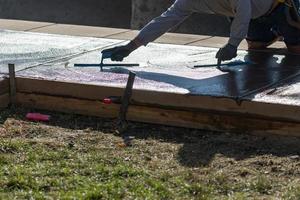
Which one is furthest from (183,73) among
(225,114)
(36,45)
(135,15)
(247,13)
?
(135,15)

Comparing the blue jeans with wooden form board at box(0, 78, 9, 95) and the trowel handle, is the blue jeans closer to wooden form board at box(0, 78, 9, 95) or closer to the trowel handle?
the trowel handle

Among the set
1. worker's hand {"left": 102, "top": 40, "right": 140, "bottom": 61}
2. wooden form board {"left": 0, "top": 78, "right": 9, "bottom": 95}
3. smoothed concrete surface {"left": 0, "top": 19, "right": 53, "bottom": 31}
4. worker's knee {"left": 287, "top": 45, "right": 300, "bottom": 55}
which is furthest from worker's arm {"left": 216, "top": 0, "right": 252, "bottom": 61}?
smoothed concrete surface {"left": 0, "top": 19, "right": 53, "bottom": 31}

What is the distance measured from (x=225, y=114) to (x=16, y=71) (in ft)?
6.32

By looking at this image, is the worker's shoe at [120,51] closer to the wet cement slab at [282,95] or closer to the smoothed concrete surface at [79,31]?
the wet cement slab at [282,95]

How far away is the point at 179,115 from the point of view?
17.5 feet

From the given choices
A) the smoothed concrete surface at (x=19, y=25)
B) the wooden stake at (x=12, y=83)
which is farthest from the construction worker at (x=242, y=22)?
the smoothed concrete surface at (x=19, y=25)

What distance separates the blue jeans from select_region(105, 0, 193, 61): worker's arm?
77 centimetres

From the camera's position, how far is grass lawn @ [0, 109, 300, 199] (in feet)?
13.5

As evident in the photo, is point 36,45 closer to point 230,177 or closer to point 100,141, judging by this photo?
point 100,141

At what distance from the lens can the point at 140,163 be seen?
4637 mm

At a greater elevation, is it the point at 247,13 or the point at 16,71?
the point at 247,13

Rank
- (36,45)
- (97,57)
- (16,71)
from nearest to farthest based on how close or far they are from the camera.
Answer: (16,71) < (97,57) < (36,45)

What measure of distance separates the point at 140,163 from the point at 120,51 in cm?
202

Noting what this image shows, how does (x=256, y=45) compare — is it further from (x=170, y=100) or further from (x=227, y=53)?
(x=170, y=100)
